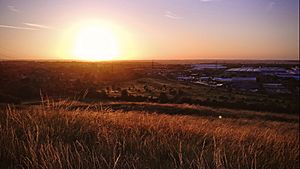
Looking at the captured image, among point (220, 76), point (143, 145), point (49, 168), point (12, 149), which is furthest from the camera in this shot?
point (220, 76)

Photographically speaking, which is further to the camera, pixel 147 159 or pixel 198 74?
pixel 198 74

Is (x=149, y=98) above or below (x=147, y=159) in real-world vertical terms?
below

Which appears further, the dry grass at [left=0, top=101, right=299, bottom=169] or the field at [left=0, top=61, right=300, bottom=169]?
the field at [left=0, top=61, right=300, bottom=169]

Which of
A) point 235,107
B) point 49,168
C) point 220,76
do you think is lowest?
point 235,107

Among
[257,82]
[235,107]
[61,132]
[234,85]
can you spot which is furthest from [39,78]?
[257,82]

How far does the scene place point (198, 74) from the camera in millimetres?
26047

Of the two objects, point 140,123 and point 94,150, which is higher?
point 94,150

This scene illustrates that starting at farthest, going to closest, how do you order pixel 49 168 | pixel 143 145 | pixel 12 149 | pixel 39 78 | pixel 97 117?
pixel 39 78 → pixel 97 117 → pixel 143 145 → pixel 12 149 → pixel 49 168

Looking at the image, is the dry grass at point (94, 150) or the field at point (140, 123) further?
the field at point (140, 123)

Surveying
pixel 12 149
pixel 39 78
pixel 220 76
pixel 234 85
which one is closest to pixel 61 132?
pixel 12 149

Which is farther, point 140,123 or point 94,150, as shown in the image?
point 140,123

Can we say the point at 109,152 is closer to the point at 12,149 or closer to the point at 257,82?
the point at 12,149

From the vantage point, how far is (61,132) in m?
4.35

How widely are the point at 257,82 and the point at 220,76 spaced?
14.6m
